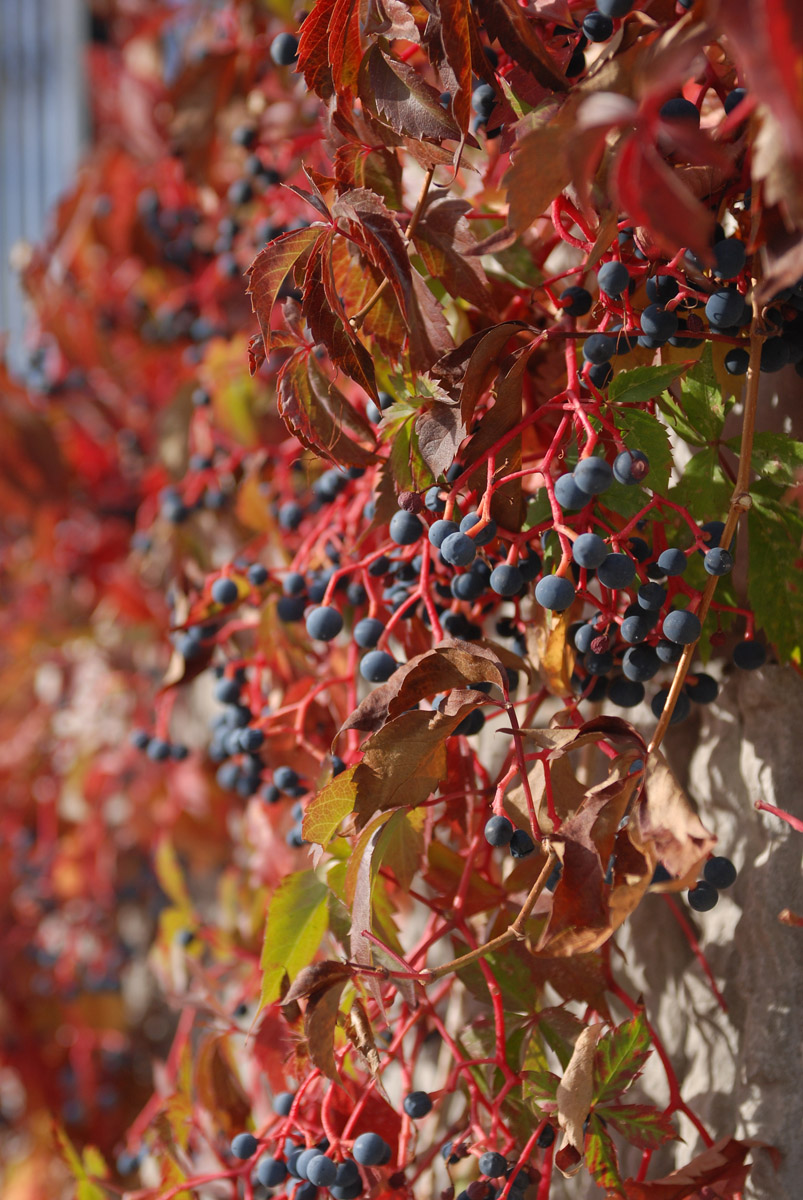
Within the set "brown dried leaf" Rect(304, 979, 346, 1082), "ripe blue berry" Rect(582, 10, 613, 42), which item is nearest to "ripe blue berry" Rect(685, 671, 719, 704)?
"brown dried leaf" Rect(304, 979, 346, 1082)

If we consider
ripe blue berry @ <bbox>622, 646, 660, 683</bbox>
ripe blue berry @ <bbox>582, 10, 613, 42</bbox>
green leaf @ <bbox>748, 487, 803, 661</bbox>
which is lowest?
green leaf @ <bbox>748, 487, 803, 661</bbox>

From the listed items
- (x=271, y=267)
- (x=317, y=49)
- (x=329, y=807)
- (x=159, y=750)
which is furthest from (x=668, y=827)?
(x=159, y=750)

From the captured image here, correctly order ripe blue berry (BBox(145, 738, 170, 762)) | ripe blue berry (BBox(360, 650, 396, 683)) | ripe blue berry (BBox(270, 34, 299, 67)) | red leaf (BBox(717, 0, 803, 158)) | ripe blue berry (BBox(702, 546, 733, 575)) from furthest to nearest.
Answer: ripe blue berry (BBox(145, 738, 170, 762)) → ripe blue berry (BBox(270, 34, 299, 67)) → ripe blue berry (BBox(360, 650, 396, 683)) → ripe blue berry (BBox(702, 546, 733, 575)) → red leaf (BBox(717, 0, 803, 158))

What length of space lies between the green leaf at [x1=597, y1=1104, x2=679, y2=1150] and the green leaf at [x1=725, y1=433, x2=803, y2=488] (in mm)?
423

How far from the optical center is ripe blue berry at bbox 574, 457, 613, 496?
0.52 meters

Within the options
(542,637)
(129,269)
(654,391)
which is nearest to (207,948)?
(542,637)

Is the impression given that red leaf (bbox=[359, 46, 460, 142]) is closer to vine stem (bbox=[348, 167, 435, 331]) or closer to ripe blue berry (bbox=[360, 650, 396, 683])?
vine stem (bbox=[348, 167, 435, 331])

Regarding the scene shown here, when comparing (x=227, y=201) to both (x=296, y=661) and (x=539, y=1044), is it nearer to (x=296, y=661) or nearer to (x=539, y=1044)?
(x=296, y=661)

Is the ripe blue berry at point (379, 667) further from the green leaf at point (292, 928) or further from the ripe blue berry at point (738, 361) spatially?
the ripe blue berry at point (738, 361)

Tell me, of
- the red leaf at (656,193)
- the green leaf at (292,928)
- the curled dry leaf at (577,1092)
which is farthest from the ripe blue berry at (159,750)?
the red leaf at (656,193)

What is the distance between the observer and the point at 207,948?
1333mm

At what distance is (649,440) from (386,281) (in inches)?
8.6

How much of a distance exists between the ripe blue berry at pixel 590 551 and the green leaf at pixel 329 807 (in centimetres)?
20

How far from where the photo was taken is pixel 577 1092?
0.58 m
